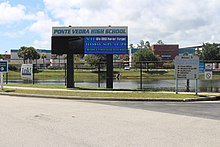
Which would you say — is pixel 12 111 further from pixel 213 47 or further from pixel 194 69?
pixel 213 47

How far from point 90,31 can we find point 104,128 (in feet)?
48.0

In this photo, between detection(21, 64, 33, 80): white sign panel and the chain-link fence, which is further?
detection(21, 64, 33, 80): white sign panel

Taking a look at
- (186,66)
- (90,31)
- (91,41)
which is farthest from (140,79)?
(186,66)

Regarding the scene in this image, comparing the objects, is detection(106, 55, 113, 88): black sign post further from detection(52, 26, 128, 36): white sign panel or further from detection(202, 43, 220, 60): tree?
detection(202, 43, 220, 60): tree

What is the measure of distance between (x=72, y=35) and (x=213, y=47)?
73983mm

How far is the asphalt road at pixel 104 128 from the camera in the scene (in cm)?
690

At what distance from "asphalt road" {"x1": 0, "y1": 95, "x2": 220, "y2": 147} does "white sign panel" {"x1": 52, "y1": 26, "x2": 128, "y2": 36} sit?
1100cm

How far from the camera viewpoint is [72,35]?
22.5m

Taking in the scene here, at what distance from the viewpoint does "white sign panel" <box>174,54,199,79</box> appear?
17.3 m

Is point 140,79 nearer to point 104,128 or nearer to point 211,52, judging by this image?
point 104,128

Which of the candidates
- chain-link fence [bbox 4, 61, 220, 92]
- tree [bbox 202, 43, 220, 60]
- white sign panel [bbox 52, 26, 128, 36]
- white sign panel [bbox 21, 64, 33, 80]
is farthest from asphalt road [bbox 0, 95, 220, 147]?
tree [bbox 202, 43, 220, 60]

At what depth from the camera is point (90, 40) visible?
22328 mm

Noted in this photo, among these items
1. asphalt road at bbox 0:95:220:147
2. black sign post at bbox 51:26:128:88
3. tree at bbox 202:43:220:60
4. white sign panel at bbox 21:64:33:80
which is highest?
tree at bbox 202:43:220:60

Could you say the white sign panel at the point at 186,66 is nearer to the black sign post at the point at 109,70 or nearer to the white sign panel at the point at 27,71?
the black sign post at the point at 109,70
